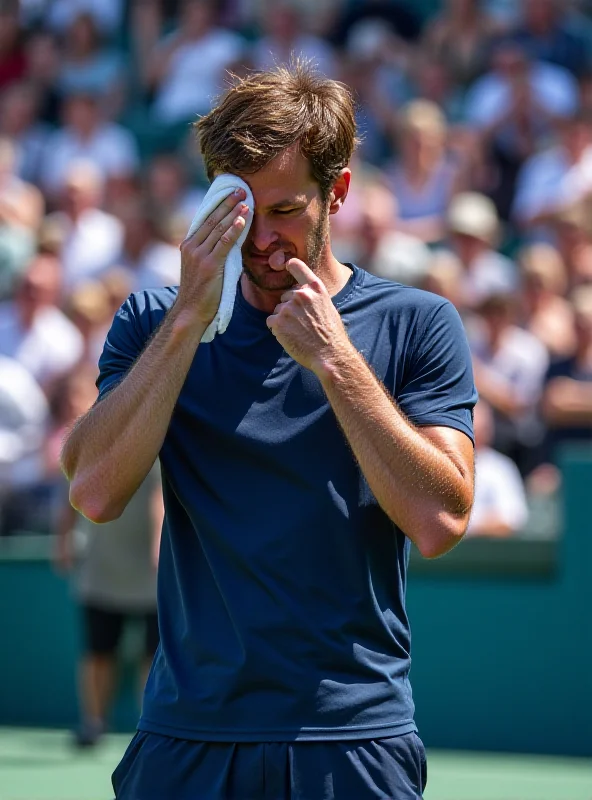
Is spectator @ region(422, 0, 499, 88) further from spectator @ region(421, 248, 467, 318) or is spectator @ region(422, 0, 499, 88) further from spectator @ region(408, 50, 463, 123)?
spectator @ region(421, 248, 467, 318)

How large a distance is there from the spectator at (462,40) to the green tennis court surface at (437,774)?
5.31m

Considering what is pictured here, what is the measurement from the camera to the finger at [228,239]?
2.47m

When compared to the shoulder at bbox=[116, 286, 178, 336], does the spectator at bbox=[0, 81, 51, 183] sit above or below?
above

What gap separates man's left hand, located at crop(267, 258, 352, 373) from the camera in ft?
8.04

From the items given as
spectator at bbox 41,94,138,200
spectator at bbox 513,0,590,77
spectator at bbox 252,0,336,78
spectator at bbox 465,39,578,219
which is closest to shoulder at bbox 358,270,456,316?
spectator at bbox 465,39,578,219

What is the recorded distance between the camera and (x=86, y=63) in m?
12.5

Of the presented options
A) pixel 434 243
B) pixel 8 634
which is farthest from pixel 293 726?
pixel 434 243

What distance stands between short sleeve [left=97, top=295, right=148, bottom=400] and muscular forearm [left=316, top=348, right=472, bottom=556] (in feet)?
1.43

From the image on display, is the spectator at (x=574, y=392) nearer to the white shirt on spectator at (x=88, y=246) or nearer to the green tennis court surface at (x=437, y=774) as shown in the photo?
the green tennis court surface at (x=437, y=774)

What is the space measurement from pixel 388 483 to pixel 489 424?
5.04m

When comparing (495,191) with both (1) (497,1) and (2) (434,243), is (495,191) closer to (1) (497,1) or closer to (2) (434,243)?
(2) (434,243)

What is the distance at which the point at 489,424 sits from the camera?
7.38 metres

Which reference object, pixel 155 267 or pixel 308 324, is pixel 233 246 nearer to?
pixel 308 324

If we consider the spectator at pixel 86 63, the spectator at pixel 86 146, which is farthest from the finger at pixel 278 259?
the spectator at pixel 86 63
